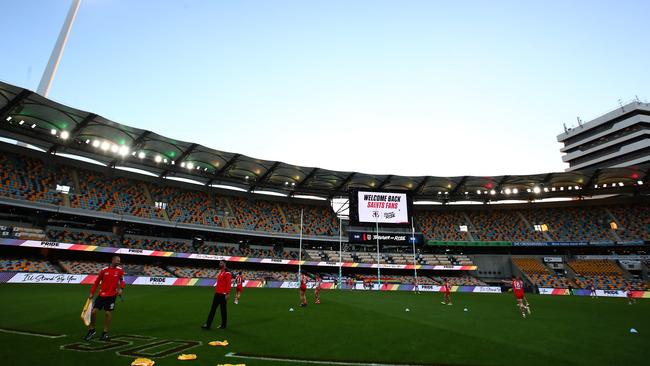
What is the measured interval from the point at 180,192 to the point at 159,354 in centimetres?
4607

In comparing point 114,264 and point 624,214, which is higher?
point 624,214

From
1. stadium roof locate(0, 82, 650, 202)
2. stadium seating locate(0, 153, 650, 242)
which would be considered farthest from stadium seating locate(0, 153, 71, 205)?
stadium roof locate(0, 82, 650, 202)

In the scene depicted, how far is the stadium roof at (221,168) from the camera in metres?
33.0

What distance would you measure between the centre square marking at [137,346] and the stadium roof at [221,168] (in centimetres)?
3139

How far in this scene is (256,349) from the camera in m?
8.09

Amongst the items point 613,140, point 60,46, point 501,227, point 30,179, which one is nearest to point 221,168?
point 30,179

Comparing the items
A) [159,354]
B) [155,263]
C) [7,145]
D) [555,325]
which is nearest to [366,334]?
[159,354]

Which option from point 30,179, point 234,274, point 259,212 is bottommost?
point 234,274

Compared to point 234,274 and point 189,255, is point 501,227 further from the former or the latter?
point 189,255

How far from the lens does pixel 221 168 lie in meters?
45.9

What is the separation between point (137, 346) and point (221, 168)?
130 feet

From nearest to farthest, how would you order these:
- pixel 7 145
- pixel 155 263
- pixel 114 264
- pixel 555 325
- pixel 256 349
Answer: pixel 256 349 → pixel 114 264 → pixel 555 325 → pixel 7 145 → pixel 155 263

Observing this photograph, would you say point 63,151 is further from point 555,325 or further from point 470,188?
point 470,188

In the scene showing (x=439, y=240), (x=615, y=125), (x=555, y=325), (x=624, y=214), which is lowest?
(x=555, y=325)
